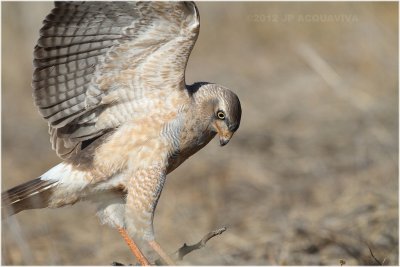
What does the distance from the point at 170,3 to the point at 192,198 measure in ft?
15.6

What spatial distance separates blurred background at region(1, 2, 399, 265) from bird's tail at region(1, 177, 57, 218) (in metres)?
0.30

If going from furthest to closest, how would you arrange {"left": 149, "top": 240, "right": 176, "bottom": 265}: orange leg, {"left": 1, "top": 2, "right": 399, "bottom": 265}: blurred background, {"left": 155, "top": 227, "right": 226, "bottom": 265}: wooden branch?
1. {"left": 1, "top": 2, "right": 399, "bottom": 265}: blurred background
2. {"left": 149, "top": 240, "right": 176, "bottom": 265}: orange leg
3. {"left": 155, "top": 227, "right": 226, "bottom": 265}: wooden branch

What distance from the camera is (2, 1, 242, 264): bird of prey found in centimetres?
445

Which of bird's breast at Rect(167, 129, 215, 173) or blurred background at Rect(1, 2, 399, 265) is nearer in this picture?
bird's breast at Rect(167, 129, 215, 173)

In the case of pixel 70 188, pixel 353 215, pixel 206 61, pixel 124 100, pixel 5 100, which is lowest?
pixel 206 61

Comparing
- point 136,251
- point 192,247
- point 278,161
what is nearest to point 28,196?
point 136,251

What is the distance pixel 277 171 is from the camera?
9195mm

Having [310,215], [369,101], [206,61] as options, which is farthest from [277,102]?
[310,215]


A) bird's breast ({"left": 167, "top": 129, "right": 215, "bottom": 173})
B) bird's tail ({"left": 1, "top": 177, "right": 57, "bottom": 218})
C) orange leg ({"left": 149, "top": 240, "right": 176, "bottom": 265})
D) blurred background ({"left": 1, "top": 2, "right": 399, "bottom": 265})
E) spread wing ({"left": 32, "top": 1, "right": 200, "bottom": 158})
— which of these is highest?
spread wing ({"left": 32, "top": 1, "right": 200, "bottom": 158})

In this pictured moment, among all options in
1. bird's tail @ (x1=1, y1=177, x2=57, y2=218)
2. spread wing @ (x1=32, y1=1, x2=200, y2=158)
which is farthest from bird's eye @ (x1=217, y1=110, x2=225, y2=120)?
bird's tail @ (x1=1, y1=177, x2=57, y2=218)

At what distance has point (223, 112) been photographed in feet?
15.1

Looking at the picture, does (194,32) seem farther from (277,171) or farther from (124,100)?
(277,171)

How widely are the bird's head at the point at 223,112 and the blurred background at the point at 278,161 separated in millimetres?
1039

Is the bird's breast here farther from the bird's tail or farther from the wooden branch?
the bird's tail
